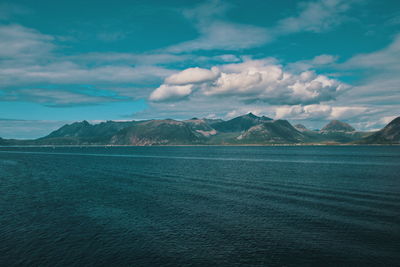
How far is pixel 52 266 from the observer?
32.8 m

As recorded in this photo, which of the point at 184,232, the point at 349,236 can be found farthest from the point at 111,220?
the point at 349,236

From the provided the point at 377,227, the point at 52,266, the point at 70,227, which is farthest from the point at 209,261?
the point at 377,227

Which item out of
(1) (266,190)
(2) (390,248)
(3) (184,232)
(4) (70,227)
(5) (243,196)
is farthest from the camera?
(1) (266,190)

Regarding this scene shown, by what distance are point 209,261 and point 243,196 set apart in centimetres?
3958

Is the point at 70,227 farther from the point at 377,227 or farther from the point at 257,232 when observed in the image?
the point at 377,227

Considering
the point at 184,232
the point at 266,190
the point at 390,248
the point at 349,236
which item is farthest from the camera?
the point at 266,190

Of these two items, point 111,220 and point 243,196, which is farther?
point 243,196

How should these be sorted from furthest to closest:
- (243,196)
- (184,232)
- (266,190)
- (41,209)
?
(266,190)
(243,196)
(41,209)
(184,232)

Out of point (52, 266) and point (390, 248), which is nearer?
point (52, 266)

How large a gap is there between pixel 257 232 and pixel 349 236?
572 inches

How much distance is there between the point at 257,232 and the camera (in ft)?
143

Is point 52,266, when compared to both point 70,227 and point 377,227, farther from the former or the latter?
point 377,227

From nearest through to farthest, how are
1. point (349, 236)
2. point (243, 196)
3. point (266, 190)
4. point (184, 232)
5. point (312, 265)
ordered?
point (312, 265) → point (349, 236) → point (184, 232) → point (243, 196) → point (266, 190)

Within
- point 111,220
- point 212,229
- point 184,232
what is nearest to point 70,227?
point 111,220
